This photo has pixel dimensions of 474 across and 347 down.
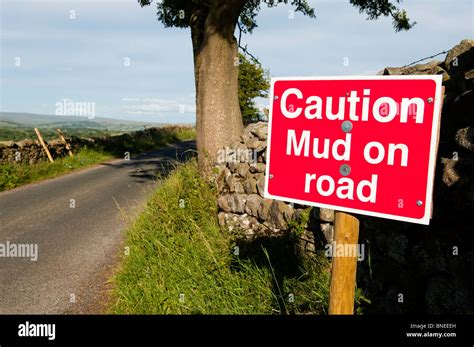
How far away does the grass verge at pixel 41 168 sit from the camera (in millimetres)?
11280

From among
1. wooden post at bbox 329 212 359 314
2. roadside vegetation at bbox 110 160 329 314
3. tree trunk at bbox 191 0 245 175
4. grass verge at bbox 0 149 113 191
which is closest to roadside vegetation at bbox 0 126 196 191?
grass verge at bbox 0 149 113 191

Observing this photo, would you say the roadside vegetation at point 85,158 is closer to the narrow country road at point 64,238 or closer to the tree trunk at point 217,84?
the narrow country road at point 64,238

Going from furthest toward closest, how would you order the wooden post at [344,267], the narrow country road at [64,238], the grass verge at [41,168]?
1. the grass verge at [41,168]
2. the narrow country road at [64,238]
3. the wooden post at [344,267]

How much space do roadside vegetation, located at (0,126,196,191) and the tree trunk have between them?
6763 mm

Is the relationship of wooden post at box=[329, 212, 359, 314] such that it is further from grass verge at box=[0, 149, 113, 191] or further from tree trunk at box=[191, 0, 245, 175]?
grass verge at box=[0, 149, 113, 191]

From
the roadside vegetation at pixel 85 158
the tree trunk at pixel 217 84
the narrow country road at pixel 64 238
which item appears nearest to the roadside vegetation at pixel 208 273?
the narrow country road at pixel 64 238

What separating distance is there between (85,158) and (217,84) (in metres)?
10.4

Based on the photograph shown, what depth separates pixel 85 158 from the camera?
1608cm

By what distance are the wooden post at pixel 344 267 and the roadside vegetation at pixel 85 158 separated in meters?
11.1

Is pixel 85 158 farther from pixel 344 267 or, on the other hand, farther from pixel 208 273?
pixel 344 267

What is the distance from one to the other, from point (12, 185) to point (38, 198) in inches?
83.3

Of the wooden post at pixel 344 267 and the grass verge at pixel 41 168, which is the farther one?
the grass verge at pixel 41 168

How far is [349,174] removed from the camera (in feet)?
6.70

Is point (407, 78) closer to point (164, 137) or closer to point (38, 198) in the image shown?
point (38, 198)
